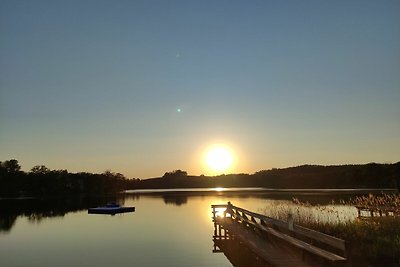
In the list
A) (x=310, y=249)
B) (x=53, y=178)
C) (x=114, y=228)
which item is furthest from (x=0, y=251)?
(x=53, y=178)

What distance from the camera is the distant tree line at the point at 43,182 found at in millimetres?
120250

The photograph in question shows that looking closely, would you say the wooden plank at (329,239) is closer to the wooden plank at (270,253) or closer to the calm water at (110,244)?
the wooden plank at (270,253)

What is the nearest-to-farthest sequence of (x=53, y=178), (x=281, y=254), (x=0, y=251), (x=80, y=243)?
(x=281, y=254) → (x=0, y=251) → (x=80, y=243) → (x=53, y=178)

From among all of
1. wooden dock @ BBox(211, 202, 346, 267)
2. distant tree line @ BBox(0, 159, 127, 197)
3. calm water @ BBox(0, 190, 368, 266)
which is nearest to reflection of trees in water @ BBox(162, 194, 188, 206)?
calm water @ BBox(0, 190, 368, 266)

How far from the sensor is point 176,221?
40.3 meters

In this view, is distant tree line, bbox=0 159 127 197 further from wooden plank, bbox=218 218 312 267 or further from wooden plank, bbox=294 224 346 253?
wooden plank, bbox=294 224 346 253

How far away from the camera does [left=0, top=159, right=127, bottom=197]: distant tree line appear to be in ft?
395

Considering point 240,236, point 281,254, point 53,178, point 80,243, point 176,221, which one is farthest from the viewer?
point 53,178

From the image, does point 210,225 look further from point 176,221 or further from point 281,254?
point 281,254

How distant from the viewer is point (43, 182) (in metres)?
127

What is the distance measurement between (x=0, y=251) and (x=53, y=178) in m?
110

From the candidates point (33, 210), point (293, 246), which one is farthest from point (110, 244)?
point (33, 210)

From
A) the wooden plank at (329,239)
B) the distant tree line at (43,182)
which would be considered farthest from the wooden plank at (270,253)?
the distant tree line at (43,182)

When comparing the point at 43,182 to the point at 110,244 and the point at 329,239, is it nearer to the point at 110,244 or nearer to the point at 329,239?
the point at 110,244
